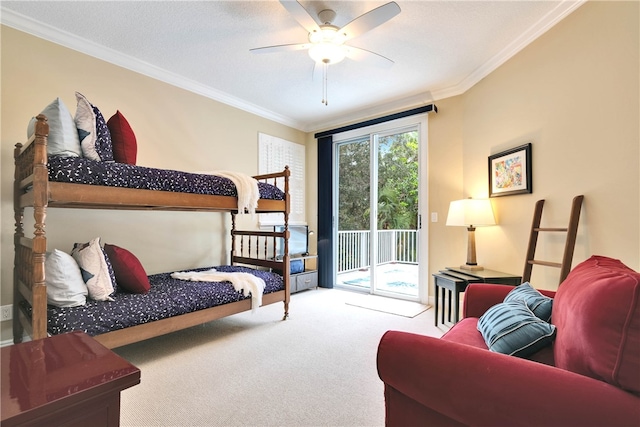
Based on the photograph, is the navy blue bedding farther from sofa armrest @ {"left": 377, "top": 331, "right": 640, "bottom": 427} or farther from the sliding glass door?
the sliding glass door

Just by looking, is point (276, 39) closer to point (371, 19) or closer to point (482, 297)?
point (371, 19)

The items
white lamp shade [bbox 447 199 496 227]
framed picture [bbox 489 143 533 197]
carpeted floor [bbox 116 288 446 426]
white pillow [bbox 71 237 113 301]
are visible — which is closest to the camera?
carpeted floor [bbox 116 288 446 426]

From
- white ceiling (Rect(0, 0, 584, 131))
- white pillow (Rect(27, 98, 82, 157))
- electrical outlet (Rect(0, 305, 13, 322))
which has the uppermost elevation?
white ceiling (Rect(0, 0, 584, 131))

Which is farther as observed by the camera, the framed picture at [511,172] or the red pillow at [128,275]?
the framed picture at [511,172]

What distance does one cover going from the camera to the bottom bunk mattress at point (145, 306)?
178cm

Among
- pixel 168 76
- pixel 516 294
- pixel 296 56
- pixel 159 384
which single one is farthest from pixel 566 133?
pixel 168 76

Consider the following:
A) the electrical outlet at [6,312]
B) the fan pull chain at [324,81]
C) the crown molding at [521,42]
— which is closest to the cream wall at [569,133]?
the crown molding at [521,42]

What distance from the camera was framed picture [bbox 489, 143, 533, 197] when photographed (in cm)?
256

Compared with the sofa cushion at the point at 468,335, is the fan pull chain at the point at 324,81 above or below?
above

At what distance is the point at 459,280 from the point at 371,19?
2159 mm

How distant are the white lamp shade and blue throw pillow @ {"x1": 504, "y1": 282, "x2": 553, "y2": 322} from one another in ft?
4.44

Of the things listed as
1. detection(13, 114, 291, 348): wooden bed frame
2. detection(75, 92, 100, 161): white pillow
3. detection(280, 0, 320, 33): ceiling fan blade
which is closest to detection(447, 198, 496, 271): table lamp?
detection(13, 114, 291, 348): wooden bed frame

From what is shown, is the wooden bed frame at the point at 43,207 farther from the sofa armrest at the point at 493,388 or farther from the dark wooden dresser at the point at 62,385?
the sofa armrest at the point at 493,388

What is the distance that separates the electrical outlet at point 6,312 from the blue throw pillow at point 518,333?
10.4 ft
